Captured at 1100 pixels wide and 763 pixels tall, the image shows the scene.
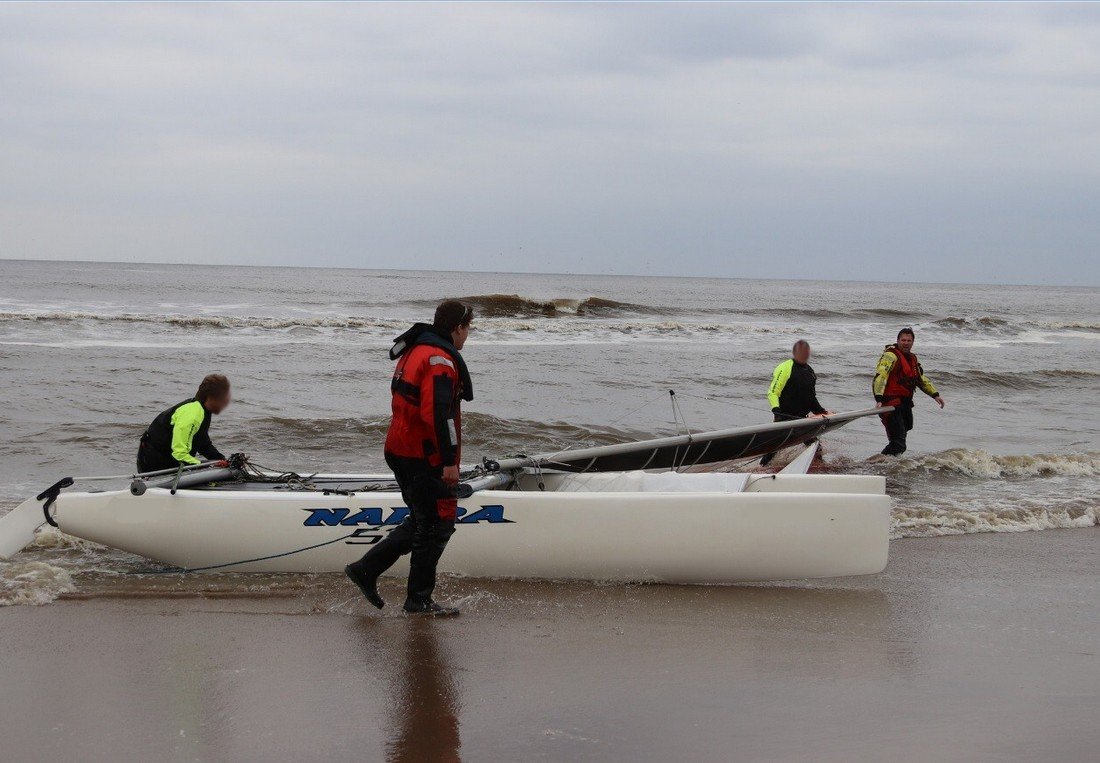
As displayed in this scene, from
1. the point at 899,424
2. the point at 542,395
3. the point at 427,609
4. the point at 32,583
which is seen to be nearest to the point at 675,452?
the point at 427,609

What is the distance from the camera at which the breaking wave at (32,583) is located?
504 cm

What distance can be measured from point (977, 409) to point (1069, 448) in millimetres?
4227

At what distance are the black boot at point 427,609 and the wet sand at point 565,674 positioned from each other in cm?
8

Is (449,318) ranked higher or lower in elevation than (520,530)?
higher

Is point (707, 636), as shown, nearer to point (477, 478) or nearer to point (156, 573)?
point (477, 478)

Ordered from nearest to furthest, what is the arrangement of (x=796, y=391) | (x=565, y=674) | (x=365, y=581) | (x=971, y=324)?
(x=565, y=674) < (x=365, y=581) < (x=796, y=391) < (x=971, y=324)

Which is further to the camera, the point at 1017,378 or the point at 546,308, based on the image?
the point at 546,308

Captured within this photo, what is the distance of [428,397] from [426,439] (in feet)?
0.67

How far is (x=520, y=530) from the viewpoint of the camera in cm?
553

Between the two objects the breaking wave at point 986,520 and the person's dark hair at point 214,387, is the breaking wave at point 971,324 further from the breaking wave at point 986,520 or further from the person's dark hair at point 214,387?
the person's dark hair at point 214,387

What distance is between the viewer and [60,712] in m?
3.62

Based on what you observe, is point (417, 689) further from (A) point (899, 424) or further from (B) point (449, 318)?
(A) point (899, 424)

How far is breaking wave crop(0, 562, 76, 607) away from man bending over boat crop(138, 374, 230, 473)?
0.94 m

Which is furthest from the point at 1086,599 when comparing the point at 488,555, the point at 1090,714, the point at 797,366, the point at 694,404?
the point at 694,404
